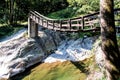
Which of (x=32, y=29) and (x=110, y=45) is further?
(x=32, y=29)

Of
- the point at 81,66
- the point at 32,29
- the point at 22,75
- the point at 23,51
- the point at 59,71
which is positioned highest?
the point at 32,29

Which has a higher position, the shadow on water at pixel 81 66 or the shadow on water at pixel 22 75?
the shadow on water at pixel 81 66

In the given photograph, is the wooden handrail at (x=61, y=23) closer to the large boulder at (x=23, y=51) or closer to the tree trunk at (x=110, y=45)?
the large boulder at (x=23, y=51)

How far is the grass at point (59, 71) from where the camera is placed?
1928cm

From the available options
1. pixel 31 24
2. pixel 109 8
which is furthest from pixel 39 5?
pixel 109 8

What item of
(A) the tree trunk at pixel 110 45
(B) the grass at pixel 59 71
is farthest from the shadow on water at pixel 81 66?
(A) the tree trunk at pixel 110 45

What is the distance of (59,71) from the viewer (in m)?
20.4

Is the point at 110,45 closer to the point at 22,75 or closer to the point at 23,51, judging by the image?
the point at 22,75

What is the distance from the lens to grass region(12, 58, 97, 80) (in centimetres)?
1928

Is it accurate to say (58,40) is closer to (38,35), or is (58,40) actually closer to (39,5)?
(38,35)

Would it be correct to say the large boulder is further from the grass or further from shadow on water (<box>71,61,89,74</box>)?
shadow on water (<box>71,61,89,74</box>)

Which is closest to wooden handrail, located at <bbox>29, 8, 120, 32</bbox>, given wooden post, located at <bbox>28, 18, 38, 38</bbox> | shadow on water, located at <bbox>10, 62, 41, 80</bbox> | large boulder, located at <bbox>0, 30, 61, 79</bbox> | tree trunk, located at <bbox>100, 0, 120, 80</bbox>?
wooden post, located at <bbox>28, 18, 38, 38</bbox>

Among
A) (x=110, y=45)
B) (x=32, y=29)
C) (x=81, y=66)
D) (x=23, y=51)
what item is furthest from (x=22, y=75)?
(x=110, y=45)

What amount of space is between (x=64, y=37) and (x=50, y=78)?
7.35 metres
